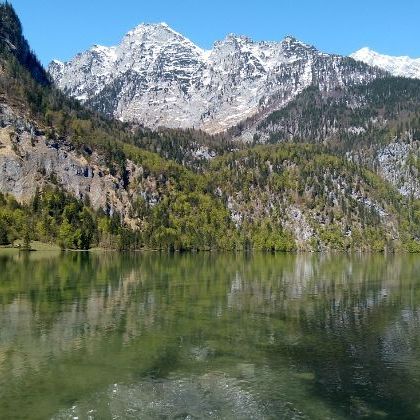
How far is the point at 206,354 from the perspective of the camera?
46938mm

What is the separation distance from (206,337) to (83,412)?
882 inches

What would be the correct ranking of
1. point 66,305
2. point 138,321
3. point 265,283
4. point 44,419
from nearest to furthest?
1. point 44,419
2. point 138,321
3. point 66,305
4. point 265,283

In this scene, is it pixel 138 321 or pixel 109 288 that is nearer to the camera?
pixel 138 321

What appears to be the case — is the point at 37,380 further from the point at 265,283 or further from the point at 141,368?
the point at 265,283

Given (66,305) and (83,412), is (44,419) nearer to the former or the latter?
(83,412)

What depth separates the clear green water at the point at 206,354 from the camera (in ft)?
112

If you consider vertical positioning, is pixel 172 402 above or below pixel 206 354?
below

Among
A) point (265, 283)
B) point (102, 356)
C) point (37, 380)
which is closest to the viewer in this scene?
point (37, 380)

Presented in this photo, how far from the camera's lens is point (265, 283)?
106m

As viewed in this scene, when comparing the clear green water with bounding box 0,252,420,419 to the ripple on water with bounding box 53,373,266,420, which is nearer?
the ripple on water with bounding box 53,373,266,420

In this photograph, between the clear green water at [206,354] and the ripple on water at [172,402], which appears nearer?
the ripple on water at [172,402]

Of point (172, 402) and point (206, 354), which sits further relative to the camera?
point (206, 354)

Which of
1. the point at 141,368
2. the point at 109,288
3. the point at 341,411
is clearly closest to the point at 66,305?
the point at 109,288

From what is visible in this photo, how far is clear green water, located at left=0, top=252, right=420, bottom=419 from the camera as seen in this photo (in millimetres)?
34031
